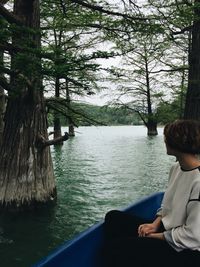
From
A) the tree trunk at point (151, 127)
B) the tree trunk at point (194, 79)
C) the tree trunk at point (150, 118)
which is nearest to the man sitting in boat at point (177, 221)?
the tree trunk at point (194, 79)

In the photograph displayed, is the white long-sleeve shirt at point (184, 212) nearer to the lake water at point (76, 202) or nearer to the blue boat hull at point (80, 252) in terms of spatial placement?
the blue boat hull at point (80, 252)

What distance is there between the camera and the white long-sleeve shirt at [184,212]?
2373 millimetres

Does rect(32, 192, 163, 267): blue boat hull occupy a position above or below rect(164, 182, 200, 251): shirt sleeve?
below

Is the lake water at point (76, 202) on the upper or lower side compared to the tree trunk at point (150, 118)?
lower

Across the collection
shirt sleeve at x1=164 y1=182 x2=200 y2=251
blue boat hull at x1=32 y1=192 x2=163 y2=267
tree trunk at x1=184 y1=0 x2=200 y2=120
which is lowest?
blue boat hull at x1=32 y1=192 x2=163 y2=267

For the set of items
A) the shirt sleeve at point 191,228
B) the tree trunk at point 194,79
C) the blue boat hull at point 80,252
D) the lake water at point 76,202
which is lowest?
the lake water at point 76,202

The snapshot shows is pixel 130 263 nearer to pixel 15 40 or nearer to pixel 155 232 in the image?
pixel 155 232

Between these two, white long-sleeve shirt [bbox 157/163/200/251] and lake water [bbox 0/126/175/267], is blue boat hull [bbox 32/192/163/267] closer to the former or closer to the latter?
white long-sleeve shirt [bbox 157/163/200/251]

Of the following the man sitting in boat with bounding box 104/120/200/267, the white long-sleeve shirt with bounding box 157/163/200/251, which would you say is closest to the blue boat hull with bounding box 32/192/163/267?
the man sitting in boat with bounding box 104/120/200/267

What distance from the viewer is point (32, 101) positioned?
727 centimetres

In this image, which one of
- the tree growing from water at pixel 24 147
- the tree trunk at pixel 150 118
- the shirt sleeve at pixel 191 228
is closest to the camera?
the shirt sleeve at pixel 191 228

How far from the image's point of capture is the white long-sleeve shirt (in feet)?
7.79

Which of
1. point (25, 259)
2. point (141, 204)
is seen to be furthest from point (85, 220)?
point (141, 204)

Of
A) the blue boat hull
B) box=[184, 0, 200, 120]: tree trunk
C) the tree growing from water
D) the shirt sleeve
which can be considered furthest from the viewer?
box=[184, 0, 200, 120]: tree trunk
